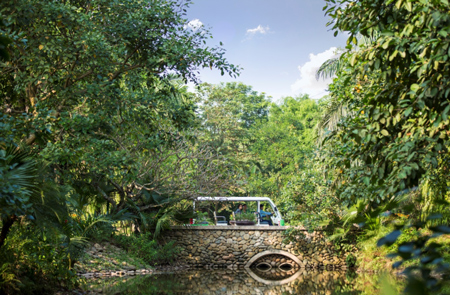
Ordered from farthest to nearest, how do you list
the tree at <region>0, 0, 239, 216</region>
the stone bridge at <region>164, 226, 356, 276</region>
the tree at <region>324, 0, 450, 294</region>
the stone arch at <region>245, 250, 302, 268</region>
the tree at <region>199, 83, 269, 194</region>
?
the tree at <region>199, 83, 269, 194</region> < the stone arch at <region>245, 250, 302, 268</region> < the stone bridge at <region>164, 226, 356, 276</region> < the tree at <region>0, 0, 239, 216</region> < the tree at <region>324, 0, 450, 294</region>

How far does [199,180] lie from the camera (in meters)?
16.1

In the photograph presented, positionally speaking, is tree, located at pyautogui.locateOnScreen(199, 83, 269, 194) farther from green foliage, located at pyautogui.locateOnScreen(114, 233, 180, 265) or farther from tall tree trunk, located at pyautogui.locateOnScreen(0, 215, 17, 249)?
tall tree trunk, located at pyautogui.locateOnScreen(0, 215, 17, 249)

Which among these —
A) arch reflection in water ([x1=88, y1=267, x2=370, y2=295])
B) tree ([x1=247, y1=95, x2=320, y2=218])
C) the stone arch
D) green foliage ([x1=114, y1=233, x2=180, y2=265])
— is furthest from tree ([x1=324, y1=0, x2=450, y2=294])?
tree ([x1=247, y1=95, x2=320, y2=218])

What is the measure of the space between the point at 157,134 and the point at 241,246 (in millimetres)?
Result: 10438

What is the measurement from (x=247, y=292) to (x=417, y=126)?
24.3 feet

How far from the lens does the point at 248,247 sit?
1878 cm

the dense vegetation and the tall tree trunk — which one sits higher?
the dense vegetation

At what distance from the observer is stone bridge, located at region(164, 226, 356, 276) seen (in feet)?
60.1

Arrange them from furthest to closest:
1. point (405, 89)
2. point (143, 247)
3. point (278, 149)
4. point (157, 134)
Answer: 1. point (278, 149)
2. point (143, 247)
3. point (157, 134)
4. point (405, 89)

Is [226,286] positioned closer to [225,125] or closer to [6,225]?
[6,225]

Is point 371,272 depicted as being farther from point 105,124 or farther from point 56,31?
point 56,31

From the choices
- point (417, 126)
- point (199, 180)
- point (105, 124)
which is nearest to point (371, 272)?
point (199, 180)

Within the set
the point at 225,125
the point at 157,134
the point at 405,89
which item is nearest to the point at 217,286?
the point at 157,134

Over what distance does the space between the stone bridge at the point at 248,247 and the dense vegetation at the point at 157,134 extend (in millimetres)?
793
